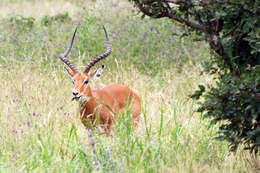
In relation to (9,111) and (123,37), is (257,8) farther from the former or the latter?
(123,37)

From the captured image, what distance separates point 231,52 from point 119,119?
1.50 metres

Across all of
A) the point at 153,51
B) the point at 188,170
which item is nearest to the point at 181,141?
the point at 188,170

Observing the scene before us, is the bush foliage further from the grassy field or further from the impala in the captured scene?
the impala

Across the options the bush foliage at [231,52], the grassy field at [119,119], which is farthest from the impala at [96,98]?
the bush foliage at [231,52]

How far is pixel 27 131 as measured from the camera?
499cm

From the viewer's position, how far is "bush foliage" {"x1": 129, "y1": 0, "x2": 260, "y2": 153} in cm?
378

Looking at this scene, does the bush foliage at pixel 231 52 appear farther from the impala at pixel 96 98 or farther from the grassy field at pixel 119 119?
the impala at pixel 96 98

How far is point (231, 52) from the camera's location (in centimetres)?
405

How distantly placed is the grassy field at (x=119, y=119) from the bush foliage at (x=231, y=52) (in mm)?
268

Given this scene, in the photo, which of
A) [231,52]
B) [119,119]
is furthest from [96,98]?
[231,52]

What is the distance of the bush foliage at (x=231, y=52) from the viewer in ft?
12.4

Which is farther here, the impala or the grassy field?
the impala

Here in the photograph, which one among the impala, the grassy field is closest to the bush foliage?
the grassy field

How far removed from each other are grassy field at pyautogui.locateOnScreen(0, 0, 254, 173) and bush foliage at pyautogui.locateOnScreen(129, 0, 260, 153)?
0.88ft
